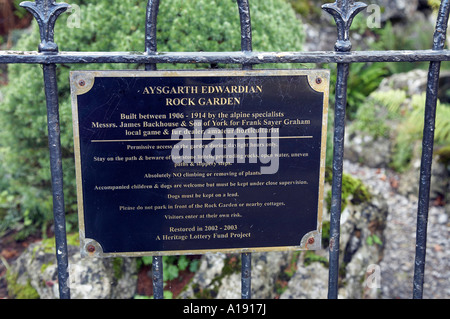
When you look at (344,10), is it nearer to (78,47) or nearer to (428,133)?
(428,133)

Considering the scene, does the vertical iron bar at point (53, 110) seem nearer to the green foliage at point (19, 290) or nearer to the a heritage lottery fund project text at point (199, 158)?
the a heritage lottery fund project text at point (199, 158)

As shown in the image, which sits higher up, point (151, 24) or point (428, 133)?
point (151, 24)

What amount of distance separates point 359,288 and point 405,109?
3.54 meters

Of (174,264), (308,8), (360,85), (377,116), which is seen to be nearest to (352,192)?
(174,264)

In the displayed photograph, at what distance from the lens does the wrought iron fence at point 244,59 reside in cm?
186

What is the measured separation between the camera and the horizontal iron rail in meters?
1.87

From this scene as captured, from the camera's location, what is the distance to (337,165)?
206 cm

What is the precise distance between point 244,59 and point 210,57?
134 mm

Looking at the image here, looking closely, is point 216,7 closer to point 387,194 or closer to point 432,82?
point 432,82

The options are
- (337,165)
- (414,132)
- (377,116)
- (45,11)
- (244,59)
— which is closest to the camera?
(45,11)

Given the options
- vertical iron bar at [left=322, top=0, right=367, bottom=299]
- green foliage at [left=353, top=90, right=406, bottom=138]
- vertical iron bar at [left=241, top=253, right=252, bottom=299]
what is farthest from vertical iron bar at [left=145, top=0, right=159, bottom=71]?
green foliage at [left=353, top=90, right=406, bottom=138]

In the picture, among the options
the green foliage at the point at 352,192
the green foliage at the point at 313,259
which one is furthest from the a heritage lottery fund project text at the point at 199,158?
the green foliage at the point at 352,192

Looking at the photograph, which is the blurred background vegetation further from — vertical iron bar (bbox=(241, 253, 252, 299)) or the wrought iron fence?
vertical iron bar (bbox=(241, 253, 252, 299))

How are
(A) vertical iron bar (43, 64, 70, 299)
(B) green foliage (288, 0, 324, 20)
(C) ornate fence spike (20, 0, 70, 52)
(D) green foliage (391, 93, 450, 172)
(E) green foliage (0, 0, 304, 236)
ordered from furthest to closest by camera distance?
(B) green foliage (288, 0, 324, 20) < (D) green foliage (391, 93, 450, 172) < (E) green foliage (0, 0, 304, 236) < (A) vertical iron bar (43, 64, 70, 299) < (C) ornate fence spike (20, 0, 70, 52)
